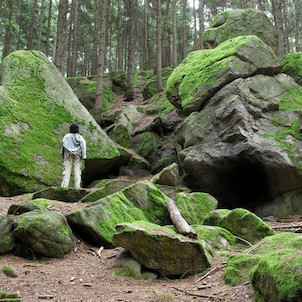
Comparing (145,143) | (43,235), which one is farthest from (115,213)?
(145,143)

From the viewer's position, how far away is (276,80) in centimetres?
1305

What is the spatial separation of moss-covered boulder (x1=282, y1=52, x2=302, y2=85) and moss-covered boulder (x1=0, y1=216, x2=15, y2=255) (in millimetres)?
12192

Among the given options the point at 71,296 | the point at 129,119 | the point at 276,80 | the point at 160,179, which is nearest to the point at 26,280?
the point at 71,296

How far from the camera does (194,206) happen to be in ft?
28.0

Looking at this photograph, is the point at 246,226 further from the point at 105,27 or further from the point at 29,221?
the point at 105,27

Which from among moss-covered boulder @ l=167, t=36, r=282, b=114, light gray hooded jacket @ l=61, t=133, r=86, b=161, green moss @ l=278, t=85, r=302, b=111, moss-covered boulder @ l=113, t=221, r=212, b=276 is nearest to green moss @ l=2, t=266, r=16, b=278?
moss-covered boulder @ l=113, t=221, r=212, b=276

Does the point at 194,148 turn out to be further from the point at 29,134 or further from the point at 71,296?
the point at 71,296

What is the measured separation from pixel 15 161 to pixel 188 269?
25.6 feet

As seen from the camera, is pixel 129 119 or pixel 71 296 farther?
pixel 129 119

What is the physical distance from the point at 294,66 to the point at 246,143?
5.41 m

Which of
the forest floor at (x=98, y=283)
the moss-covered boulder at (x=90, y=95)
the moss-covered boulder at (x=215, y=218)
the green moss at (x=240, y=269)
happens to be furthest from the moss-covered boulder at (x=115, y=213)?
the moss-covered boulder at (x=90, y=95)

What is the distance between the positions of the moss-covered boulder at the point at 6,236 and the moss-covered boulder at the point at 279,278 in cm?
425

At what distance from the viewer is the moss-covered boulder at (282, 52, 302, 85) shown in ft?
44.4

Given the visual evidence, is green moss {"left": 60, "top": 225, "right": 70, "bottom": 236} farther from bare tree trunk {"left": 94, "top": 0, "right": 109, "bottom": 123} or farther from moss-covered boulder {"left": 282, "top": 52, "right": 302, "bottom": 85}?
bare tree trunk {"left": 94, "top": 0, "right": 109, "bottom": 123}
